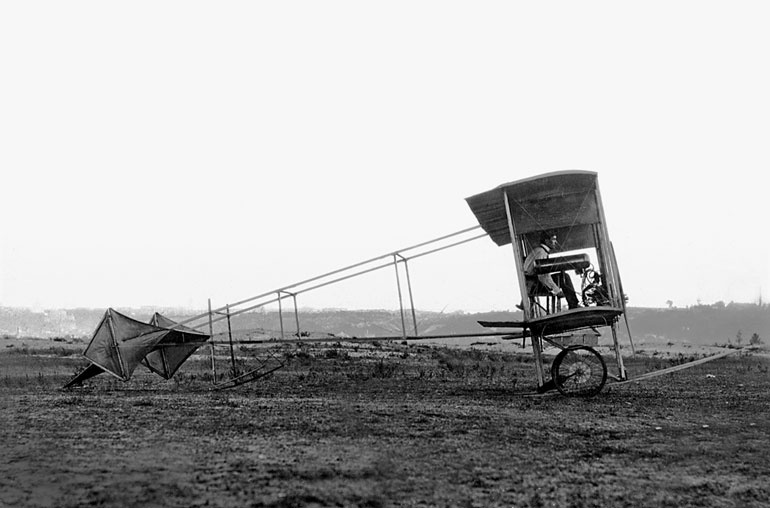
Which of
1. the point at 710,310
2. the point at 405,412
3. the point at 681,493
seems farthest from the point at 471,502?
the point at 710,310

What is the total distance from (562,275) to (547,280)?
38 cm

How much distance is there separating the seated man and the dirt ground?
2299 millimetres

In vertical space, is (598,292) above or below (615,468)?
above

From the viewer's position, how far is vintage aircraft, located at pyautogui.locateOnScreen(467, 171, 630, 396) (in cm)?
1606

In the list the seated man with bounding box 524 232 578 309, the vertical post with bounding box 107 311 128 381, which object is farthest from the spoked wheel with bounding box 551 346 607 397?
the vertical post with bounding box 107 311 128 381

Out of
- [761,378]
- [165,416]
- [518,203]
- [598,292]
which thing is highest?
[518,203]

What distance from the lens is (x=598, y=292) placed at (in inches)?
647

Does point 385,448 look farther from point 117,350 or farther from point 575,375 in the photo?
point 117,350

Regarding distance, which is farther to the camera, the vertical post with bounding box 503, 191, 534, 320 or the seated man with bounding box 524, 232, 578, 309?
the seated man with bounding box 524, 232, 578, 309

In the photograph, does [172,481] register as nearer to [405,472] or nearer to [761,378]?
[405,472]

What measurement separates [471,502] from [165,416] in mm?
8334

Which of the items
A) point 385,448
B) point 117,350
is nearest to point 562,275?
point 385,448

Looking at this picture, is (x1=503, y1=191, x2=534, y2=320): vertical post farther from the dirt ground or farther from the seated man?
the dirt ground

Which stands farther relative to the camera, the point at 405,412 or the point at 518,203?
the point at 518,203
